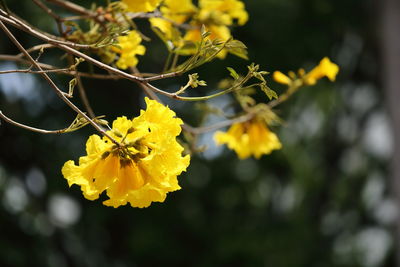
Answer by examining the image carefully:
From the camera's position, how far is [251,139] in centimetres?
98

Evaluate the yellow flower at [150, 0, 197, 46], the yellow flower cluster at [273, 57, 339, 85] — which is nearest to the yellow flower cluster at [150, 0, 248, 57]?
the yellow flower at [150, 0, 197, 46]

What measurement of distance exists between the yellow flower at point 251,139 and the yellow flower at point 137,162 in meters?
0.41

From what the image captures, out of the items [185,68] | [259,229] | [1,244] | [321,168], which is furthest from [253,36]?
[185,68]

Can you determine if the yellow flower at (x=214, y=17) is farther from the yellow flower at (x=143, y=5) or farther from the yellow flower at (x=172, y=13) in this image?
the yellow flower at (x=143, y=5)

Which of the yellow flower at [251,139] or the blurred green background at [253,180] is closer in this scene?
the yellow flower at [251,139]

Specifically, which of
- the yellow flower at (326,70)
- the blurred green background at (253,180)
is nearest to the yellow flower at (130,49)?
the yellow flower at (326,70)

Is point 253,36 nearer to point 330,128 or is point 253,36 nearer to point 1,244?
point 330,128

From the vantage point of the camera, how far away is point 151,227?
4020 mm

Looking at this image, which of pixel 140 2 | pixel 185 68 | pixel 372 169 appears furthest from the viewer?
pixel 372 169

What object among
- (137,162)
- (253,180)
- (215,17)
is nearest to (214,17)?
(215,17)

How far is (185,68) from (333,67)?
0.38 m

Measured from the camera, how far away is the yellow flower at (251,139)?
97cm

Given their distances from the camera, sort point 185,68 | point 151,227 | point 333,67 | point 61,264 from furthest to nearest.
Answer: point 61,264
point 151,227
point 333,67
point 185,68

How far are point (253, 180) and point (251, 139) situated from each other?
370cm
